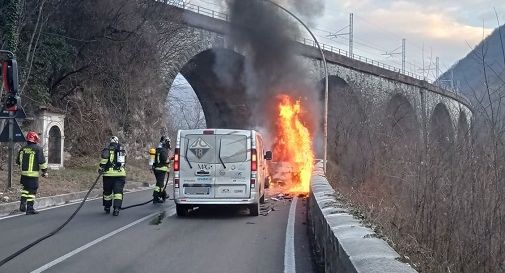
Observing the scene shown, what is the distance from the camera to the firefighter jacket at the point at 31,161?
1170cm

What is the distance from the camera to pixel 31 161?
38.4 feet

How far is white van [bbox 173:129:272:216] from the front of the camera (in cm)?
1173

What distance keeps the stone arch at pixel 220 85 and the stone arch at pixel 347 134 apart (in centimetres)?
562

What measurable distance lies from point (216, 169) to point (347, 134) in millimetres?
12756

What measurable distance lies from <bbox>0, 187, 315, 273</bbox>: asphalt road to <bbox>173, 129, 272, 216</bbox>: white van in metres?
0.47

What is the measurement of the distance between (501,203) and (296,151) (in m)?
17.7

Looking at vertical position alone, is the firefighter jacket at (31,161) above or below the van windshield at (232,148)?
below

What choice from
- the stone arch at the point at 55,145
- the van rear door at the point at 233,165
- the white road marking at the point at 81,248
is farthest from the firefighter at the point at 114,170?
the stone arch at the point at 55,145

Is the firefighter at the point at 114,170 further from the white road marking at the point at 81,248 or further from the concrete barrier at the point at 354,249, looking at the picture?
the concrete barrier at the point at 354,249

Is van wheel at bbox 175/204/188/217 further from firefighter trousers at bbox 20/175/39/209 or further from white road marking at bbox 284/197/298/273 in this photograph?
firefighter trousers at bbox 20/175/39/209

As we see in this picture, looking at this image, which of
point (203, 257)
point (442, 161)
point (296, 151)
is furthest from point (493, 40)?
point (296, 151)

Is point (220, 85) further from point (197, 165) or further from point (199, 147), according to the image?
point (197, 165)

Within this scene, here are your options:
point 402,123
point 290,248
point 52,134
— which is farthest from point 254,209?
point 52,134

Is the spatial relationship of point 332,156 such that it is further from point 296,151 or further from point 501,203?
point 501,203
